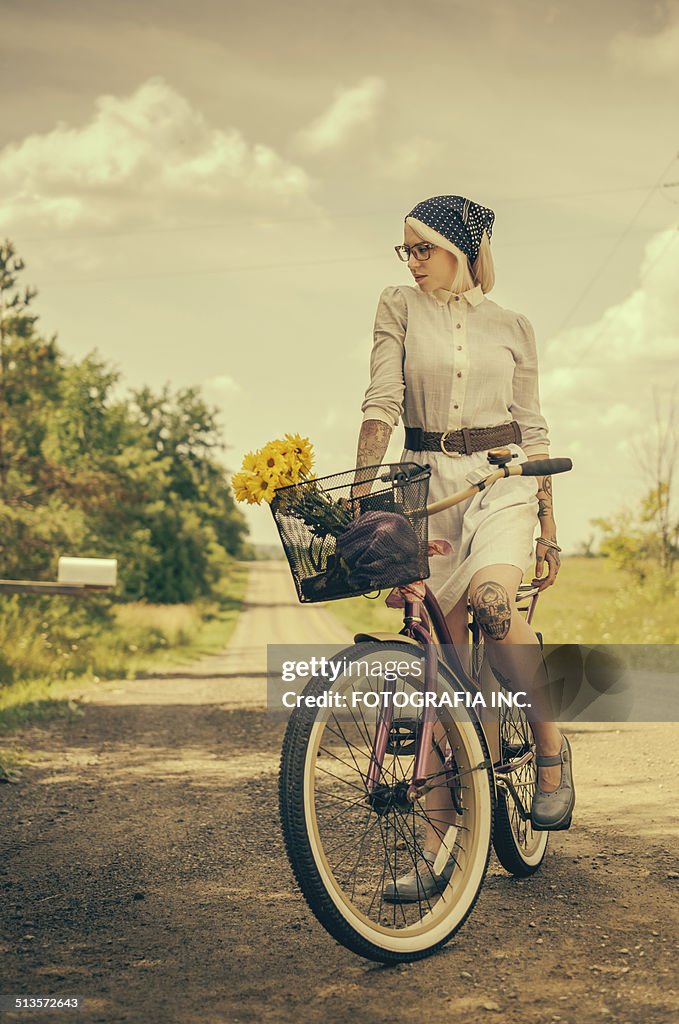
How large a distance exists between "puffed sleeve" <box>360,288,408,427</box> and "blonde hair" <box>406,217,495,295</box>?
0.72 ft

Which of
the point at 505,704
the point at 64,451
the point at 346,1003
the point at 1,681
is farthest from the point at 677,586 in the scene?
the point at 64,451

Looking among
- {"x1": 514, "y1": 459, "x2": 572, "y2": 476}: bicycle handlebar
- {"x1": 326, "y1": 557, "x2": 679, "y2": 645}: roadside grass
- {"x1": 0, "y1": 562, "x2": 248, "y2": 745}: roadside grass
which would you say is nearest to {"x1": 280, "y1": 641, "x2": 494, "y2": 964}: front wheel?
{"x1": 514, "y1": 459, "x2": 572, "y2": 476}: bicycle handlebar

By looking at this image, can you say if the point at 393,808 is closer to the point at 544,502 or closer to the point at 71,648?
the point at 544,502

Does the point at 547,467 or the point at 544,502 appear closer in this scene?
the point at 547,467

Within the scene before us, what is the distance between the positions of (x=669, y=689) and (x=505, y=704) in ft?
24.7

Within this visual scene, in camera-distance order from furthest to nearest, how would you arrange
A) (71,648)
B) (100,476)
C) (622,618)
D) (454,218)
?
(100,476), (71,648), (622,618), (454,218)

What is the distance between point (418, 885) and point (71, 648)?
1776cm

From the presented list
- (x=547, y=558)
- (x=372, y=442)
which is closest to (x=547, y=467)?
(x=372, y=442)

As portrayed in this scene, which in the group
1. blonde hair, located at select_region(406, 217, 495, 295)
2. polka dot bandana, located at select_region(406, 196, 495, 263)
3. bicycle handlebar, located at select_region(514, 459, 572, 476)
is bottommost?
bicycle handlebar, located at select_region(514, 459, 572, 476)

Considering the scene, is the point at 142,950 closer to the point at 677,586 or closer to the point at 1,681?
the point at 1,681

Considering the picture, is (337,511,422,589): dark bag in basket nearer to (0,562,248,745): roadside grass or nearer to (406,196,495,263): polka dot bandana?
(406,196,495,263): polka dot bandana

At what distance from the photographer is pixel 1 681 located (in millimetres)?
13398

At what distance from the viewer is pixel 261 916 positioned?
3.96m

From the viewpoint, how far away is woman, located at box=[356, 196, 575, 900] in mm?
3947
